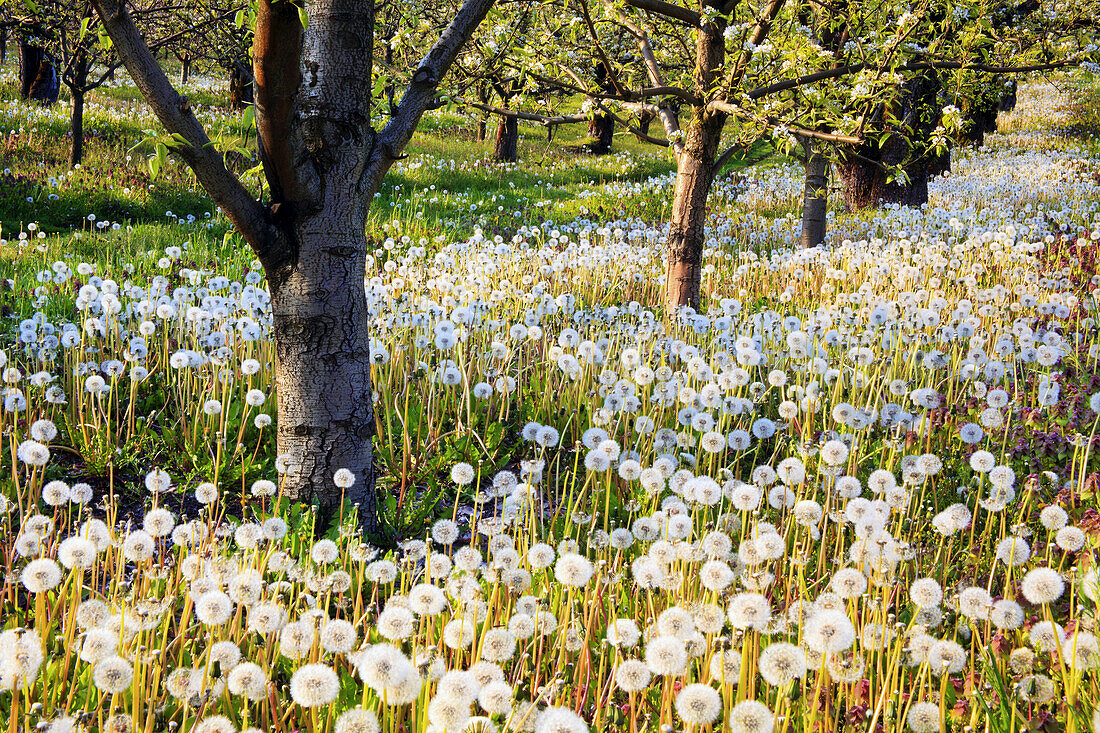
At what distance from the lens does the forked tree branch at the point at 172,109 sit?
2445 mm

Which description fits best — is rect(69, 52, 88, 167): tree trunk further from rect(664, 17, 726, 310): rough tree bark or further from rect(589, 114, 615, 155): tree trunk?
rect(589, 114, 615, 155): tree trunk

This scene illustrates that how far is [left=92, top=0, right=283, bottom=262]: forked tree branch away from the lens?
2.45 m

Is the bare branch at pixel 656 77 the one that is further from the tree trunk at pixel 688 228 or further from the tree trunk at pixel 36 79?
the tree trunk at pixel 36 79

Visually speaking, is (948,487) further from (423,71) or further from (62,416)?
(62,416)

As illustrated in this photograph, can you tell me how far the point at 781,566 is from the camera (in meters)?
2.71

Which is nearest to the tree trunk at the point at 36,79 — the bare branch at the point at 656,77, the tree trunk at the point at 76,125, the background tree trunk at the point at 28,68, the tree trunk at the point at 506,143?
the background tree trunk at the point at 28,68

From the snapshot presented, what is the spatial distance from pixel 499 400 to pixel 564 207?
904cm

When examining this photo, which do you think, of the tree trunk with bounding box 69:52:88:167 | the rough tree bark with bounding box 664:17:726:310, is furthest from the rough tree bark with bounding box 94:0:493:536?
the tree trunk with bounding box 69:52:88:167

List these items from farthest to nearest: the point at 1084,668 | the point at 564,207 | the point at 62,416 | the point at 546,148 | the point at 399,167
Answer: the point at 546,148 < the point at 399,167 < the point at 564,207 < the point at 62,416 < the point at 1084,668

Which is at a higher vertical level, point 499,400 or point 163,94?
point 163,94

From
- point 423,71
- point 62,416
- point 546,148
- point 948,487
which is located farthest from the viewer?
point 546,148

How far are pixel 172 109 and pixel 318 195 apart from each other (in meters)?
0.55

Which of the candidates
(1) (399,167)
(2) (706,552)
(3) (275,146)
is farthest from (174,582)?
(1) (399,167)

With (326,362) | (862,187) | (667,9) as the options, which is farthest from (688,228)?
(862,187)
